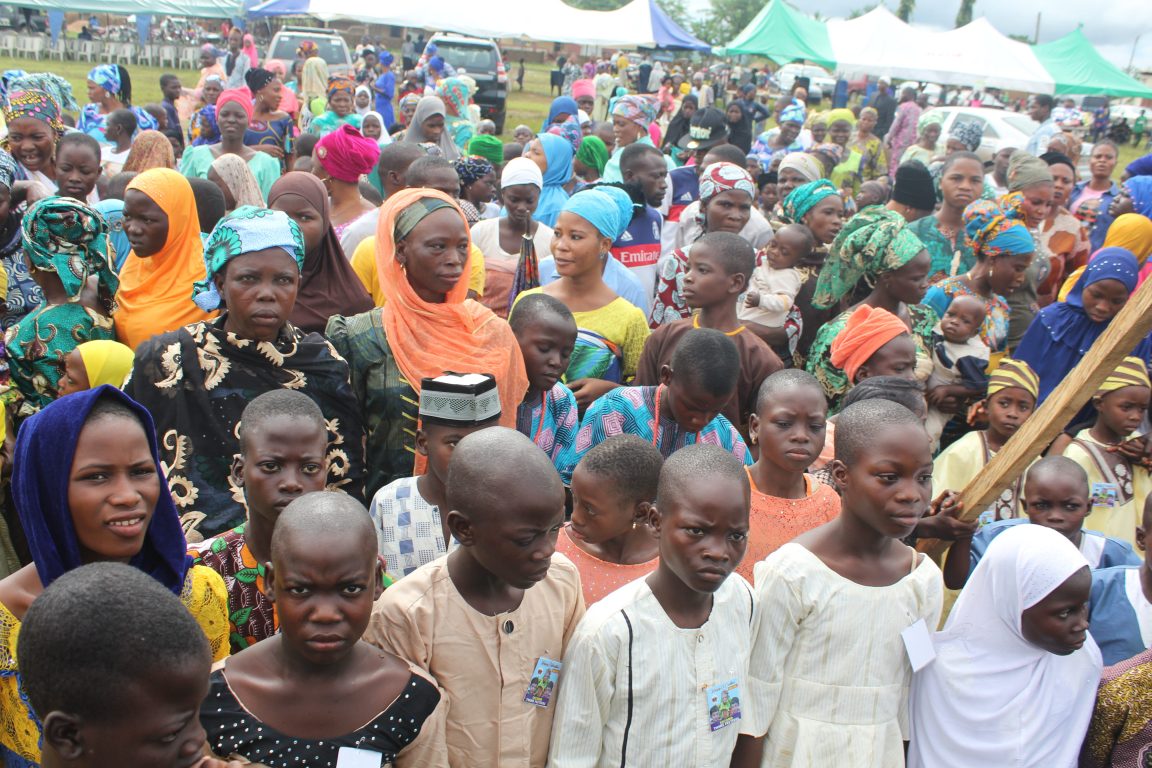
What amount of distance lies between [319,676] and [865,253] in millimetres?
3844

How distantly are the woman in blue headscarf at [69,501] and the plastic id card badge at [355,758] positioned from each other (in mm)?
525

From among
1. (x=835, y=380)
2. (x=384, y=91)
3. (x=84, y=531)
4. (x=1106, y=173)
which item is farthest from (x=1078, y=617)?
(x=384, y=91)

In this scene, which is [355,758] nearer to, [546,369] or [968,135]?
[546,369]

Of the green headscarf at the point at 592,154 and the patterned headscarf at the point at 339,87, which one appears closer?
the green headscarf at the point at 592,154

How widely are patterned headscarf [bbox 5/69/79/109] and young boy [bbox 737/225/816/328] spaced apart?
5.07 m

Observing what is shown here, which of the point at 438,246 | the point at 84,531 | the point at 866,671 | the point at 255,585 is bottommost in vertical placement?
the point at 866,671

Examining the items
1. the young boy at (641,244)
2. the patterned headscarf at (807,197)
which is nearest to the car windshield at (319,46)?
the young boy at (641,244)

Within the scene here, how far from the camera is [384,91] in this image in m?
17.1

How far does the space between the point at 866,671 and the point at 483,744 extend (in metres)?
1.20

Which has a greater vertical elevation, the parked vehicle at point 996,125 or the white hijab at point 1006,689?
the parked vehicle at point 996,125

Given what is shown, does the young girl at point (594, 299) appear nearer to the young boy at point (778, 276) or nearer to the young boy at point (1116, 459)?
the young boy at point (778, 276)

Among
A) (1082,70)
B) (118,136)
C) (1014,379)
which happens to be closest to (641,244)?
(1014,379)

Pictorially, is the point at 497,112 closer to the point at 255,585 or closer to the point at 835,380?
the point at 835,380

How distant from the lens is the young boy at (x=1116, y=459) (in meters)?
4.29
